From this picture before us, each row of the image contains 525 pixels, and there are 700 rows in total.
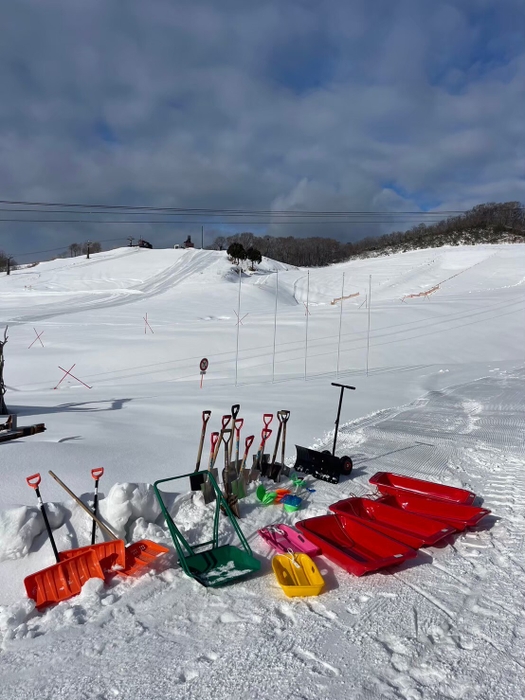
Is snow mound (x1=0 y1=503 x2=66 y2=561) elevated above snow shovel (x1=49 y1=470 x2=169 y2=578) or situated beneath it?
elevated above

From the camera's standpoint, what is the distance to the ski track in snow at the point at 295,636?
3133mm

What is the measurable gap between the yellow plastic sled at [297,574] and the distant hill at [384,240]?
71.2 metres

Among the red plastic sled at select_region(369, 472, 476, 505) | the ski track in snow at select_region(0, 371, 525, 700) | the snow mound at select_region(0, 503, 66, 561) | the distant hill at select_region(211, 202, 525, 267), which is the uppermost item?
the distant hill at select_region(211, 202, 525, 267)

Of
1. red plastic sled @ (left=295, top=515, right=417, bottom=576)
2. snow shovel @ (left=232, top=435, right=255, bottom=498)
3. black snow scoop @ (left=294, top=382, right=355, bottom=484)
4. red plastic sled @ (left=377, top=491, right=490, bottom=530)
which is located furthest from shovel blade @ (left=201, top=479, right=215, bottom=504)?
red plastic sled @ (left=377, top=491, right=490, bottom=530)

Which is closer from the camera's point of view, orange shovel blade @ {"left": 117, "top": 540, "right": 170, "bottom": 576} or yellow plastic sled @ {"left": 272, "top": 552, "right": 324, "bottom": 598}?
yellow plastic sled @ {"left": 272, "top": 552, "right": 324, "bottom": 598}

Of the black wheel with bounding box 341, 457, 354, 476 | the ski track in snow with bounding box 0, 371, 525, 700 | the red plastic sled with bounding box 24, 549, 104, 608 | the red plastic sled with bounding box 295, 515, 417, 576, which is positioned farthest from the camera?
the black wheel with bounding box 341, 457, 354, 476

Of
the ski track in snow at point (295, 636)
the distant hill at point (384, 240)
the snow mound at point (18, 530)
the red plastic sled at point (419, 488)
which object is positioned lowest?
the ski track in snow at point (295, 636)

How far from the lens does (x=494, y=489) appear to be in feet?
21.0

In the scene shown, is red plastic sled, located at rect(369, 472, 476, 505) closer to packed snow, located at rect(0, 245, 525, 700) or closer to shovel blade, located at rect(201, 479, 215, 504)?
packed snow, located at rect(0, 245, 525, 700)

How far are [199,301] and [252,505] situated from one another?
2965 cm

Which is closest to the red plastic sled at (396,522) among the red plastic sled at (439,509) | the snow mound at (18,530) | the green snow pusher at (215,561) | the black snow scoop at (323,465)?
the red plastic sled at (439,509)

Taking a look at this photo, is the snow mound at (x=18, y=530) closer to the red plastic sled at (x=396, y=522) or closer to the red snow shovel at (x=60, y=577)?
the red snow shovel at (x=60, y=577)

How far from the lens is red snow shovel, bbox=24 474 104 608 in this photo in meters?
3.98

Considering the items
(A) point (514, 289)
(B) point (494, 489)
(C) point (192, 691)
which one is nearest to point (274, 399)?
(B) point (494, 489)
